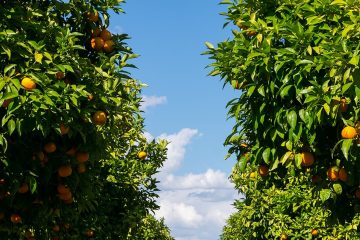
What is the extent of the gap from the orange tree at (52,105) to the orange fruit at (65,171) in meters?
0.01

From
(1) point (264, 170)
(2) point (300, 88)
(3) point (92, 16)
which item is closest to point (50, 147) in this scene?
(3) point (92, 16)

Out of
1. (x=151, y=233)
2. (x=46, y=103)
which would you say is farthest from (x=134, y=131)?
(x=46, y=103)

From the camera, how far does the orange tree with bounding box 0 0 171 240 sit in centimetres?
608

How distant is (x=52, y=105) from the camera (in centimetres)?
590

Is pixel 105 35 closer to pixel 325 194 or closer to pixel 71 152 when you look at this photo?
pixel 71 152

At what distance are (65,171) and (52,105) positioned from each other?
1.29 metres

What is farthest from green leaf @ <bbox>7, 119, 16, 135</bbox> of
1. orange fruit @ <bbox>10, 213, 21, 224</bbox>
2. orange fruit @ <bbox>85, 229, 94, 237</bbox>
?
orange fruit @ <bbox>85, 229, 94, 237</bbox>

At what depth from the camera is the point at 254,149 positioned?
23.2 ft

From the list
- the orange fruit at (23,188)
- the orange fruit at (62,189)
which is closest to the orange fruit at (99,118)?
the orange fruit at (62,189)

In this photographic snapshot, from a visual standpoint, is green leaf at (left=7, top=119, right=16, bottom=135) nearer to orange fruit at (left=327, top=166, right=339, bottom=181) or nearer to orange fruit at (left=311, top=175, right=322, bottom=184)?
orange fruit at (left=327, top=166, right=339, bottom=181)

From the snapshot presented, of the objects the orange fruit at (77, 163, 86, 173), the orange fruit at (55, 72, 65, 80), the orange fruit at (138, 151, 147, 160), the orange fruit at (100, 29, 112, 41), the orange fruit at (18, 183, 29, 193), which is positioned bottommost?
the orange fruit at (18, 183, 29, 193)

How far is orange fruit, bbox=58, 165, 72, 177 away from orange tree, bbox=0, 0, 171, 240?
0.01 m

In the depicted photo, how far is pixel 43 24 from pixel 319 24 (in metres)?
3.43

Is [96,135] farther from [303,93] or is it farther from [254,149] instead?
[303,93]
